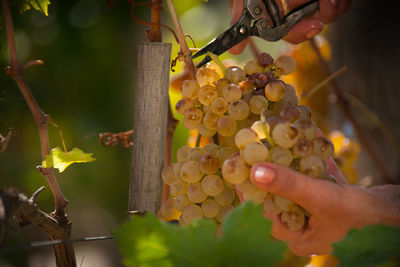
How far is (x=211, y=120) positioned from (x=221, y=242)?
234 mm

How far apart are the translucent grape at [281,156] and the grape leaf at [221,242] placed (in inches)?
5.0

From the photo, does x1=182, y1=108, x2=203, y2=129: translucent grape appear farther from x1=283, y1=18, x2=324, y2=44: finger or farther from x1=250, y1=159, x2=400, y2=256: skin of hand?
x1=283, y1=18, x2=324, y2=44: finger

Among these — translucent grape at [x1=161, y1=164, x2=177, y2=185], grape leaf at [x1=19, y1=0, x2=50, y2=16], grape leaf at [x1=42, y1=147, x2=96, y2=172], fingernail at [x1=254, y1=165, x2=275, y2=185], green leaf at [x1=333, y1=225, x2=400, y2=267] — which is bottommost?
green leaf at [x1=333, y1=225, x2=400, y2=267]

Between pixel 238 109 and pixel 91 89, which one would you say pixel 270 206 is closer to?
pixel 238 109

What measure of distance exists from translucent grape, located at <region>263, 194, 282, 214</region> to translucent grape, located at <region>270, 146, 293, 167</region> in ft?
0.16

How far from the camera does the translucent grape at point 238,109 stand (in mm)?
492

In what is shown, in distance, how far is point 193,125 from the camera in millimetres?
528

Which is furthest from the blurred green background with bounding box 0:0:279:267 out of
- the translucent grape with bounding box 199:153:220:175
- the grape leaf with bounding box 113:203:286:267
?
the grape leaf with bounding box 113:203:286:267

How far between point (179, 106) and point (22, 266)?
713mm

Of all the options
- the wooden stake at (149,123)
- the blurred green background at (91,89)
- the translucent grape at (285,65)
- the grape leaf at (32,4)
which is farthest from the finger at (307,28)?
the blurred green background at (91,89)

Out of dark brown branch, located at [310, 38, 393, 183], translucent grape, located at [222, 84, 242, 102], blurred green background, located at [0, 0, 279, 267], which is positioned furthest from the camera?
blurred green background, located at [0, 0, 279, 267]

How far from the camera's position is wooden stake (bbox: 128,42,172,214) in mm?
531

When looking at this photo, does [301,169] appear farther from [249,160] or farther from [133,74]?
[133,74]

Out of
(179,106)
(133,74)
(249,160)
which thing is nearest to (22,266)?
(179,106)
